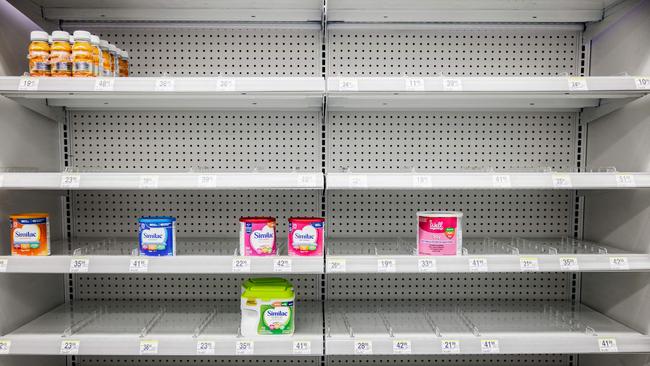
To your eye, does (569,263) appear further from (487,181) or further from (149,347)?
(149,347)

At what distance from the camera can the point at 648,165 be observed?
66.7 inches

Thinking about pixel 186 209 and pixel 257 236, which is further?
pixel 186 209

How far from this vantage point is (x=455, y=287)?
2156 mm

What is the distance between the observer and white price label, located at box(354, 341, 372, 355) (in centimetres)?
163

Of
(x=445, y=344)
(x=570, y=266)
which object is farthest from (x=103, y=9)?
(x=570, y=266)

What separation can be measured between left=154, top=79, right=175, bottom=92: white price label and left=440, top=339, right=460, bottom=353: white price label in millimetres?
1489

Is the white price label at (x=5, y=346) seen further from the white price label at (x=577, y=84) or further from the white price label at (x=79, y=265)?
the white price label at (x=577, y=84)

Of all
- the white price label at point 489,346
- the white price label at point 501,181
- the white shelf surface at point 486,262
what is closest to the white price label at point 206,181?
the white shelf surface at point 486,262

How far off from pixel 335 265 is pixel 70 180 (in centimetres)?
110

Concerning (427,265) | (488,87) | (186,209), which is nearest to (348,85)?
(488,87)

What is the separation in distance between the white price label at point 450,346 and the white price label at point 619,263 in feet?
2.29

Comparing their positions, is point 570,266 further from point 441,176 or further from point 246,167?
point 246,167

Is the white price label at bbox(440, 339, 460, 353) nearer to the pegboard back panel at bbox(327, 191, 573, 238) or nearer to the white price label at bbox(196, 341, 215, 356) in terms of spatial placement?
the pegboard back panel at bbox(327, 191, 573, 238)

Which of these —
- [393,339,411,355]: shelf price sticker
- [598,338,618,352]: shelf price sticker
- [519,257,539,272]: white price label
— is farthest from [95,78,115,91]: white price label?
[598,338,618,352]: shelf price sticker
